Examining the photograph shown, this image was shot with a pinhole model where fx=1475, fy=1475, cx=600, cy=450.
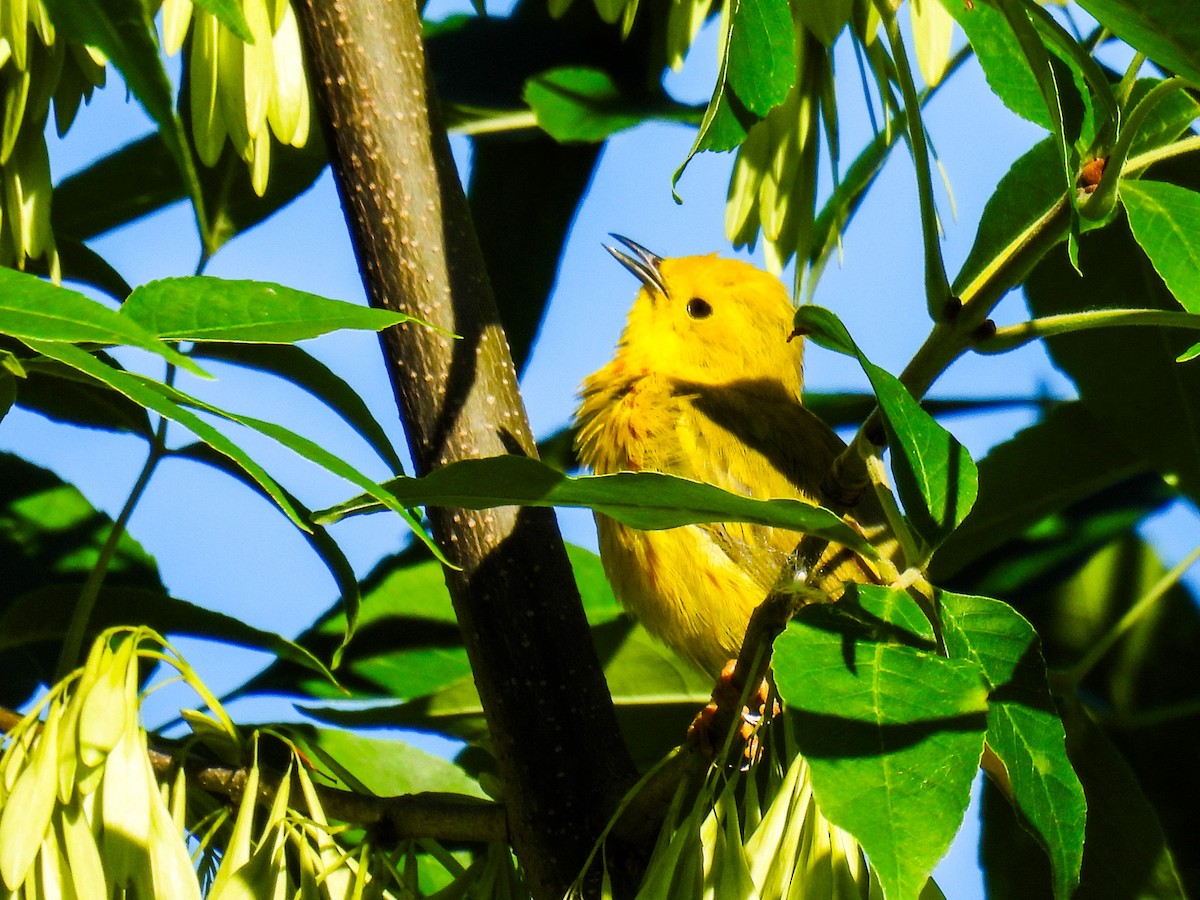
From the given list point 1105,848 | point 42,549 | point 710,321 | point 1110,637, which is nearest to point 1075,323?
point 1110,637

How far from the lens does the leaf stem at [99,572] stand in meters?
1.40

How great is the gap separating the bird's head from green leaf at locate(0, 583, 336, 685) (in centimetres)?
146

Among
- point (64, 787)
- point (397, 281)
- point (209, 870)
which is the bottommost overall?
point (209, 870)

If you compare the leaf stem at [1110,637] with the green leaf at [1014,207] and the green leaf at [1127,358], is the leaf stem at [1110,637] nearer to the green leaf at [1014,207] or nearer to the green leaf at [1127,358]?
the green leaf at [1127,358]

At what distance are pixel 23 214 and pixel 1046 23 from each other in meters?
0.98

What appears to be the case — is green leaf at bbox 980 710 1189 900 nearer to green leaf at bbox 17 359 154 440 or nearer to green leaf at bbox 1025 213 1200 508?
green leaf at bbox 1025 213 1200 508

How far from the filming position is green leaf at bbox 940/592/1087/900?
2.81 feet

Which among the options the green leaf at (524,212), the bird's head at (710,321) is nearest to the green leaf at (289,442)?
the green leaf at (524,212)

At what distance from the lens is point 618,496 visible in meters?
0.92

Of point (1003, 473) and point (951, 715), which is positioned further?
point (1003, 473)

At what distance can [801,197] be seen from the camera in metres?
1.85

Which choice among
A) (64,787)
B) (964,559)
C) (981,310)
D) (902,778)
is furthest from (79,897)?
(964,559)

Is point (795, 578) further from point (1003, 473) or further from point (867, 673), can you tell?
point (1003, 473)

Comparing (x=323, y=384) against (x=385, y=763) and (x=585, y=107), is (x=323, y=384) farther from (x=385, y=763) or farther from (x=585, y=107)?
(x=585, y=107)
